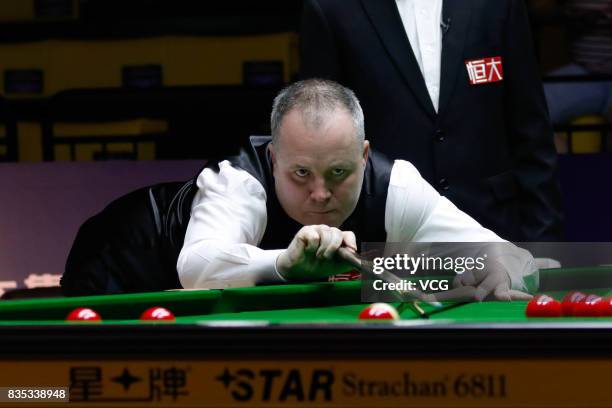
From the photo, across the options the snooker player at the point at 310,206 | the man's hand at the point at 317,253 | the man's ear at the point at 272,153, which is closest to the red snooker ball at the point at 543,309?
the snooker player at the point at 310,206

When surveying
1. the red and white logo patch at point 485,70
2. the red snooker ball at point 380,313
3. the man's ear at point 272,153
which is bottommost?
the red snooker ball at point 380,313

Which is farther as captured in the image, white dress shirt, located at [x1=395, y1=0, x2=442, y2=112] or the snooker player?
white dress shirt, located at [x1=395, y1=0, x2=442, y2=112]

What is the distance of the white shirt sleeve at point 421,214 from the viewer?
279cm

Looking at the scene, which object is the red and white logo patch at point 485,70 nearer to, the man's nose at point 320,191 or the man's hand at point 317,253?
the man's nose at point 320,191

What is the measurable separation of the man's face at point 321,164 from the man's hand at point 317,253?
0.27 metres

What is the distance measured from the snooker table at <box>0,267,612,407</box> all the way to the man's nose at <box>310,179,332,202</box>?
946 mm

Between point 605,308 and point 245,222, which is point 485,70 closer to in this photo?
point 245,222

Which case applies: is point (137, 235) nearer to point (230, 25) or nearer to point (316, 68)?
point (316, 68)

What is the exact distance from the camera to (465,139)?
9.87 feet

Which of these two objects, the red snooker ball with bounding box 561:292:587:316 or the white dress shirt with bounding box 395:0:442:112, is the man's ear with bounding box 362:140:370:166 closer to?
the white dress shirt with bounding box 395:0:442:112

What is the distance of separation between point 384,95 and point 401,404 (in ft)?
4.87

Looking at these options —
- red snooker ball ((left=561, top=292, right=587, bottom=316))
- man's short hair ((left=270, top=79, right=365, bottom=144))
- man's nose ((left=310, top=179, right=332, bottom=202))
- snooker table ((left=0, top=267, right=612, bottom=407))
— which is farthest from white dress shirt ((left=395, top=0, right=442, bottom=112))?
snooker table ((left=0, top=267, right=612, bottom=407))

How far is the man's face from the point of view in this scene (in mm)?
→ 2594

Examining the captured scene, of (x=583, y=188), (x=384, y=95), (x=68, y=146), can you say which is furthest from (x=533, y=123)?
(x=68, y=146)
